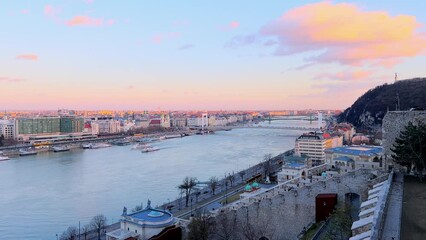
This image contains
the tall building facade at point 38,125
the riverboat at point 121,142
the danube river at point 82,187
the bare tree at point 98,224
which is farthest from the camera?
the tall building facade at point 38,125

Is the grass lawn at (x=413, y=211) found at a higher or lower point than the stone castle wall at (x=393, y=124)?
lower

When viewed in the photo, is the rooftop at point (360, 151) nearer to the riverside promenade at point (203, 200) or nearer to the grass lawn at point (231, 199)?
the riverside promenade at point (203, 200)

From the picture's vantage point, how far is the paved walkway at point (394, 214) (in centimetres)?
189

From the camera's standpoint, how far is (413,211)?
2328mm

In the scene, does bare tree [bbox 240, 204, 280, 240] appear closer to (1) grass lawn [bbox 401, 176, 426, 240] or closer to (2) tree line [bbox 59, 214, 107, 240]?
(1) grass lawn [bbox 401, 176, 426, 240]

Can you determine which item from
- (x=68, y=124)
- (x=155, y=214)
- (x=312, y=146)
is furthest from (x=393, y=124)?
(x=68, y=124)

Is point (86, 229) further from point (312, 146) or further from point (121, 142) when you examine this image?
point (121, 142)

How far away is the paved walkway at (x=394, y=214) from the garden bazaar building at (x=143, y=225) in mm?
2621

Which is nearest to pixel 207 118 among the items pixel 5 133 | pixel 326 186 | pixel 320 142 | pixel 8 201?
pixel 5 133

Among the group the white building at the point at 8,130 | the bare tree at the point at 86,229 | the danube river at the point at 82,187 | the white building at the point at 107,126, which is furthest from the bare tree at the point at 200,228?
the white building at the point at 107,126

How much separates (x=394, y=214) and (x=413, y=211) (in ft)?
0.67

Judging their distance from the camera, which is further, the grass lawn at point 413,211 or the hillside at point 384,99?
the hillside at point 384,99

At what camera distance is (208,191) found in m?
8.73

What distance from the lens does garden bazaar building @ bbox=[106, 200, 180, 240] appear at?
4.53 m
